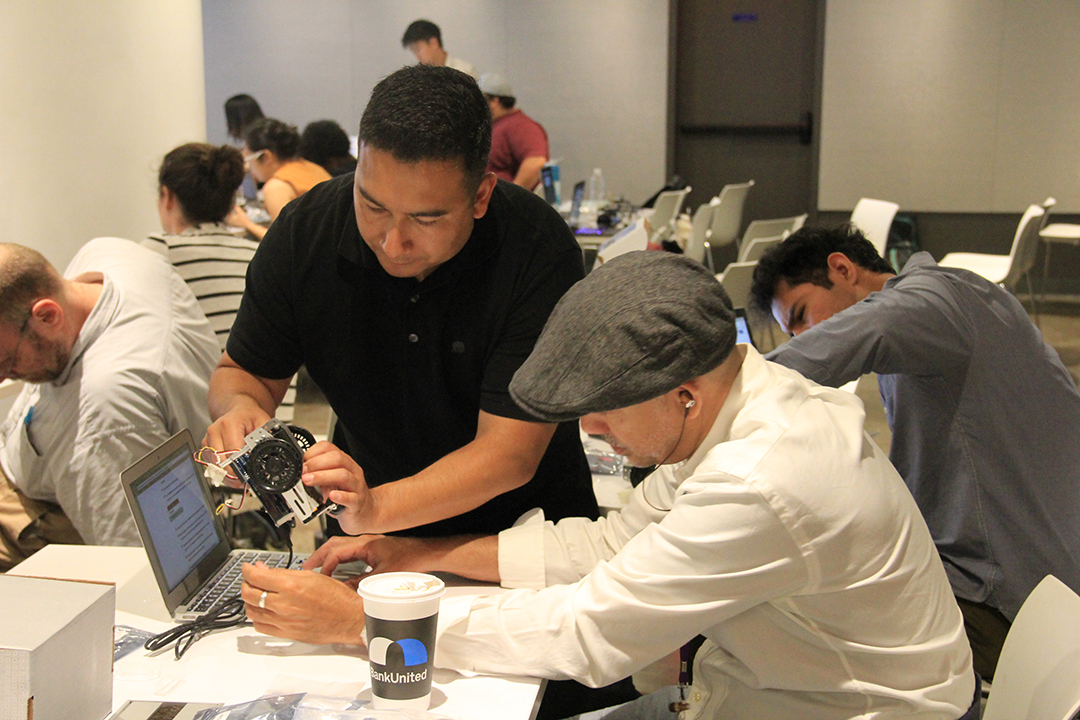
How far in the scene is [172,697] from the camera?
4.21 ft

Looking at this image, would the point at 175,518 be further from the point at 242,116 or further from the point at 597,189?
the point at 597,189

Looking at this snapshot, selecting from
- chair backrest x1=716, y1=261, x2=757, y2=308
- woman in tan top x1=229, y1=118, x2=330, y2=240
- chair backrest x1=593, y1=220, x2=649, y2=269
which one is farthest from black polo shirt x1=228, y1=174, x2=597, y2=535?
woman in tan top x1=229, y1=118, x2=330, y2=240

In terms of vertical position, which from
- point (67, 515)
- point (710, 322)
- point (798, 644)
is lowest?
point (67, 515)

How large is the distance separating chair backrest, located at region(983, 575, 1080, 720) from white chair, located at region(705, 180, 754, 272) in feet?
18.6

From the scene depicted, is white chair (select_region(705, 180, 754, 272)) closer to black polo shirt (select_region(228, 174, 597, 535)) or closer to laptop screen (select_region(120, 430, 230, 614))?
black polo shirt (select_region(228, 174, 597, 535))

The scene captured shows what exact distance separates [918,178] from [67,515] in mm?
7693

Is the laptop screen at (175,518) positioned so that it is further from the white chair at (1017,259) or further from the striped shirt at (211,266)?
the white chair at (1017,259)

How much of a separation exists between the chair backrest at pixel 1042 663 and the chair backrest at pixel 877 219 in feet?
15.1

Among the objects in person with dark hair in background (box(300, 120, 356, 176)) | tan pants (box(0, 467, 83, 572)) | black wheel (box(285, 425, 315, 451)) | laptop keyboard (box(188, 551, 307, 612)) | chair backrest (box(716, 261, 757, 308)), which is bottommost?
tan pants (box(0, 467, 83, 572))

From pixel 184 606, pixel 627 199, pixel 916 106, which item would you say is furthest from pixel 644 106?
pixel 184 606

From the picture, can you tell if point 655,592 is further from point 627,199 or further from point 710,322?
point 627,199

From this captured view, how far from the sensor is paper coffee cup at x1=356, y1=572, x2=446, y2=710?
119cm

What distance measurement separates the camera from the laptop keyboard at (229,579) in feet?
5.11

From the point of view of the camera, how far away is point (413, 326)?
1679mm
